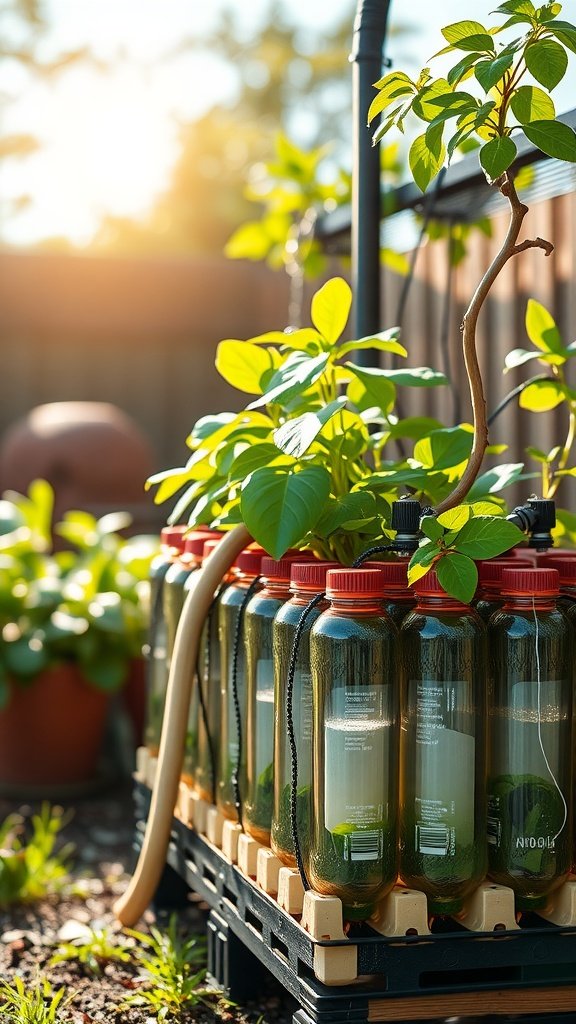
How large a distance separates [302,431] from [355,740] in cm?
40

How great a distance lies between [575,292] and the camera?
2.74 meters

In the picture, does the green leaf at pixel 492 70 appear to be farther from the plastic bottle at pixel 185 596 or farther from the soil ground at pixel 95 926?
the soil ground at pixel 95 926

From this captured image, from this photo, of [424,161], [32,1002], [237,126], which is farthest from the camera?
[237,126]

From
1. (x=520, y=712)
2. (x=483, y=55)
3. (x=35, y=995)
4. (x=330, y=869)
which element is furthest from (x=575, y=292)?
(x=35, y=995)

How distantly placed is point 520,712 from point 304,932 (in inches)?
Answer: 15.3

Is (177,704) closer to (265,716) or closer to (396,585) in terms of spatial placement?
(265,716)

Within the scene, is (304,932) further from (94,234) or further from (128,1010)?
(94,234)

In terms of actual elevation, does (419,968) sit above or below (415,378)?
below

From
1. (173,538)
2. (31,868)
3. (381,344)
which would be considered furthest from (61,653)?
(381,344)

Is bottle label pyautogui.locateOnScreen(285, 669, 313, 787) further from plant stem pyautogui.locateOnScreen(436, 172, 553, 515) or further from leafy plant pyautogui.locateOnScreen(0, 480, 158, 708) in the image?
leafy plant pyautogui.locateOnScreen(0, 480, 158, 708)

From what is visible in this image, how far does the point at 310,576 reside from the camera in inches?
59.7

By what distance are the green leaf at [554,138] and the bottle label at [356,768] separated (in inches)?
27.6

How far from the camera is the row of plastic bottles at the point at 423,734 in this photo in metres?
1.39

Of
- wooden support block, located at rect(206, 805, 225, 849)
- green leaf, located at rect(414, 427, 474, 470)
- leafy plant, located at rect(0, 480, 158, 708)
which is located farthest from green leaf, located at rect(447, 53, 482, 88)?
leafy plant, located at rect(0, 480, 158, 708)
